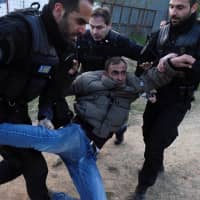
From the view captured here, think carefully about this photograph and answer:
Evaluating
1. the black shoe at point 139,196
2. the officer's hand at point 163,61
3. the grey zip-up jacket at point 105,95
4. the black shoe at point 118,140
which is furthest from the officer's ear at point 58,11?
the black shoe at point 118,140

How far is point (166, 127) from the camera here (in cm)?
321

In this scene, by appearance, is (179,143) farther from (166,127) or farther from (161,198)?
(166,127)

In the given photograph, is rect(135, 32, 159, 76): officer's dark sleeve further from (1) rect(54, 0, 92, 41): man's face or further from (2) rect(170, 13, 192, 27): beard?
(1) rect(54, 0, 92, 41): man's face

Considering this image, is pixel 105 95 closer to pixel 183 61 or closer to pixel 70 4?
pixel 183 61

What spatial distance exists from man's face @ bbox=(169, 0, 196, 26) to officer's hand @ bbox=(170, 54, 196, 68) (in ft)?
1.17

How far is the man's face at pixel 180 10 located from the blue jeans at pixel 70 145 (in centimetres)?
119

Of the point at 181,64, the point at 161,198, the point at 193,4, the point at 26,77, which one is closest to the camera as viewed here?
the point at 26,77

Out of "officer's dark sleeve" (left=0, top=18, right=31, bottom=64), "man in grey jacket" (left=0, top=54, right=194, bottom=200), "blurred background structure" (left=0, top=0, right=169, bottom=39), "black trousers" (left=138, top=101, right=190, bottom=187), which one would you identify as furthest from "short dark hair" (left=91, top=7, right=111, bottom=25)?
"blurred background structure" (left=0, top=0, right=169, bottom=39)

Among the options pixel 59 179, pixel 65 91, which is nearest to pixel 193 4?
pixel 65 91

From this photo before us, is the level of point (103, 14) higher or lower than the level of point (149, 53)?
higher

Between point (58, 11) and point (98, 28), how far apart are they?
49.2 inches

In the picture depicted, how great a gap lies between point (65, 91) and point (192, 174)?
6.76 feet

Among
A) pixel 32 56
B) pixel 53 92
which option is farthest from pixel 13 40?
pixel 53 92

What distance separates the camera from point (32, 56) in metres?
2.32
